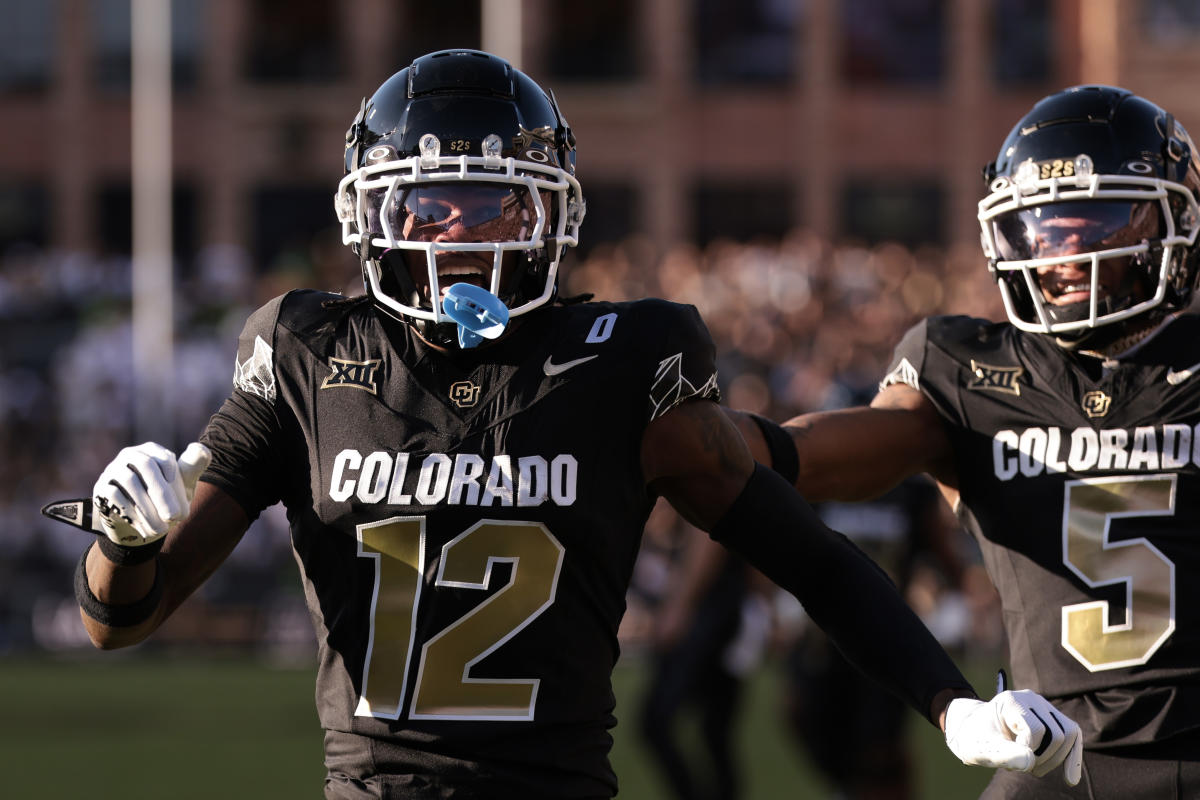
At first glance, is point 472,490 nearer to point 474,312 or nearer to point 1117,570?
point 474,312

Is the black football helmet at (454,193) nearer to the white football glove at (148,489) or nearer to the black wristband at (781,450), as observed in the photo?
the white football glove at (148,489)

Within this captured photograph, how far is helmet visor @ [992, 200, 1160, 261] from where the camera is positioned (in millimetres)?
3672

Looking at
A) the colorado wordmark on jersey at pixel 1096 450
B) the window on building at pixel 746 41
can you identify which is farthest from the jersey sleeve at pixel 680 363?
the window on building at pixel 746 41

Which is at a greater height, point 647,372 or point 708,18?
point 708,18

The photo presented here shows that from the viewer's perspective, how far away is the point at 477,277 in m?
3.01

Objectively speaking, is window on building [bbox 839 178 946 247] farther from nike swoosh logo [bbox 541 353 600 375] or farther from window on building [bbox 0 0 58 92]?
nike swoosh logo [bbox 541 353 600 375]

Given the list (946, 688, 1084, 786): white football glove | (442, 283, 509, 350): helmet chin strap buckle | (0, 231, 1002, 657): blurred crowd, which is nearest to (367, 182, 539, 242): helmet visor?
(442, 283, 509, 350): helmet chin strap buckle

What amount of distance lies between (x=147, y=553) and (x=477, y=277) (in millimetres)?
687

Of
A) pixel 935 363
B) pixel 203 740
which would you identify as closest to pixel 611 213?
pixel 203 740

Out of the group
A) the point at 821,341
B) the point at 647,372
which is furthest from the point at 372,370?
the point at 821,341

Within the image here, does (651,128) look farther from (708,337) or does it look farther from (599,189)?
(708,337)

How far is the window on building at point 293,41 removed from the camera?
25.2 m

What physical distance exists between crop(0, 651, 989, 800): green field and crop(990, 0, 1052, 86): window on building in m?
15.0

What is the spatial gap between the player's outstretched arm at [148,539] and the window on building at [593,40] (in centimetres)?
2257
